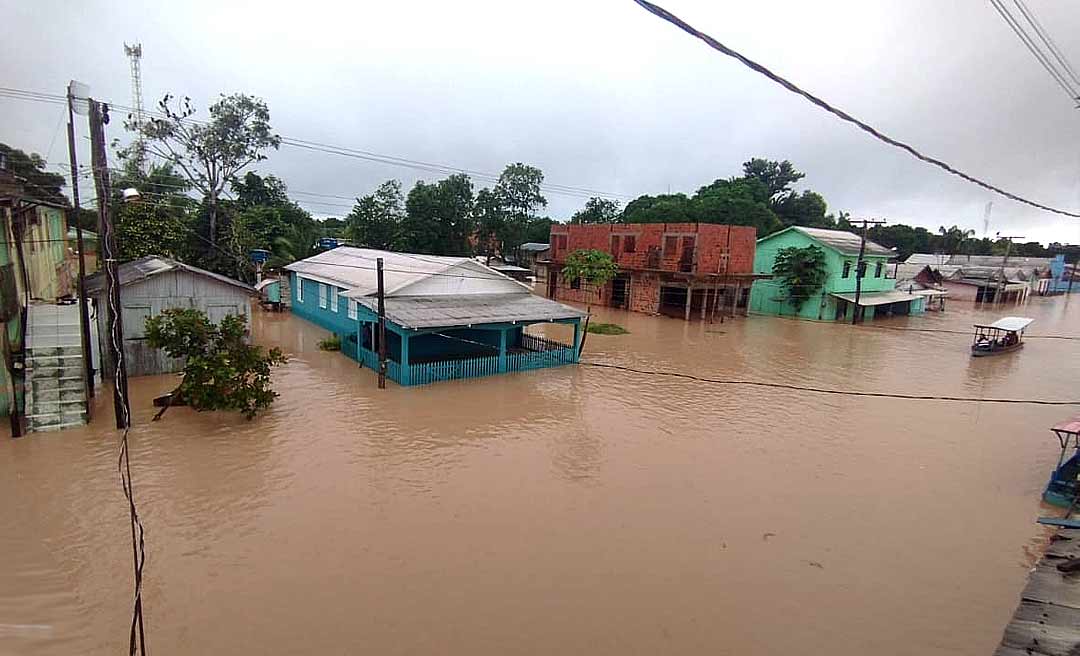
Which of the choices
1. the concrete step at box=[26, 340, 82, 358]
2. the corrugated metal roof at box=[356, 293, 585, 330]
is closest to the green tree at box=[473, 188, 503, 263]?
the corrugated metal roof at box=[356, 293, 585, 330]

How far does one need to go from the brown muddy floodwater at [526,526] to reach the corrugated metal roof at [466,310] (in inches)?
84.6

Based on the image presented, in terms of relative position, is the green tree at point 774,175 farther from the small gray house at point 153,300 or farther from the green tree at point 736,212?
the small gray house at point 153,300

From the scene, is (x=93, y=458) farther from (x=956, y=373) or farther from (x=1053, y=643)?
(x=956, y=373)

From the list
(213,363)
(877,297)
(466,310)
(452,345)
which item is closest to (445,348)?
(452,345)

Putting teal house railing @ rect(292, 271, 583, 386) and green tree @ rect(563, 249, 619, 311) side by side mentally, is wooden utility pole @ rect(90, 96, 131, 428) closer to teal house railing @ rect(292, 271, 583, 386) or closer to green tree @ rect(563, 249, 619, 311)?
teal house railing @ rect(292, 271, 583, 386)

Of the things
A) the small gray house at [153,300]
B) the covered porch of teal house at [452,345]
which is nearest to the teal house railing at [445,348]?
the covered porch of teal house at [452,345]

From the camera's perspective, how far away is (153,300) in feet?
51.1

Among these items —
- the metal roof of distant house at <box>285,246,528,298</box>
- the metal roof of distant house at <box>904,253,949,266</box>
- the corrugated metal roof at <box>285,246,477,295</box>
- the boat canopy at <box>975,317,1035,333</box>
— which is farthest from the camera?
the metal roof of distant house at <box>904,253,949,266</box>

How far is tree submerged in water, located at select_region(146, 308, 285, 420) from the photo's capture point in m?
11.9

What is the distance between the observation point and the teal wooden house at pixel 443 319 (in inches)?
644

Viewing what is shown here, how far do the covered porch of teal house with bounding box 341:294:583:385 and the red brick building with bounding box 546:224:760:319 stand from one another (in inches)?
525

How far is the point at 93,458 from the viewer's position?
1016 cm

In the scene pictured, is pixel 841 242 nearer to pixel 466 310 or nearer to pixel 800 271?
pixel 800 271

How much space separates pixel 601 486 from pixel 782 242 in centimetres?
3107
